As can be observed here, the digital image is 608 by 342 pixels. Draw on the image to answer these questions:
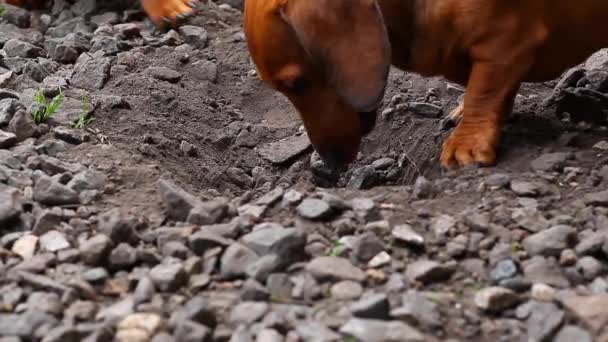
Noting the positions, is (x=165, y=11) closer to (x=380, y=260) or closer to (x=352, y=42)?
(x=352, y=42)

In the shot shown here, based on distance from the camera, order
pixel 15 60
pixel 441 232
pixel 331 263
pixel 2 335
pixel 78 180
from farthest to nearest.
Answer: pixel 15 60 → pixel 78 180 → pixel 441 232 → pixel 331 263 → pixel 2 335

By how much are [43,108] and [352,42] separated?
4.06ft

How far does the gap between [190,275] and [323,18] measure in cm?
102

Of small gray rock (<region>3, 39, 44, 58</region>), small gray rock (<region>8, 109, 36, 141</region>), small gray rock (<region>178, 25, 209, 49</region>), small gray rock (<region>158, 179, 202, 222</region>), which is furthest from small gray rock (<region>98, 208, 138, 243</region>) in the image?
small gray rock (<region>178, 25, 209, 49</region>)

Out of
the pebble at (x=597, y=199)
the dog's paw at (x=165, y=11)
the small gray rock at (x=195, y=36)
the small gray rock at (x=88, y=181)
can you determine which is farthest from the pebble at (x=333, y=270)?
the dog's paw at (x=165, y=11)

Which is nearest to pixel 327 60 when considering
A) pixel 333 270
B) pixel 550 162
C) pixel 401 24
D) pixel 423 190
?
pixel 401 24

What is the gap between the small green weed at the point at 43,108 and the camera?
3.67 meters

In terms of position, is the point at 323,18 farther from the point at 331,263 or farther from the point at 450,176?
the point at 331,263

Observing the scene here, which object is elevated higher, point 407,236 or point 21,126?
point 407,236

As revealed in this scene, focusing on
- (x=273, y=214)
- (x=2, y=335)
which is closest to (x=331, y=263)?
(x=273, y=214)

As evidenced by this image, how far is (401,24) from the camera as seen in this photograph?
340 cm

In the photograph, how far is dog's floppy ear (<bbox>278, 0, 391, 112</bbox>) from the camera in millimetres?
3096

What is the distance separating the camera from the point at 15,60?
14.3ft

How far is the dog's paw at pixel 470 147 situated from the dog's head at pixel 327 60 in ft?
0.97
